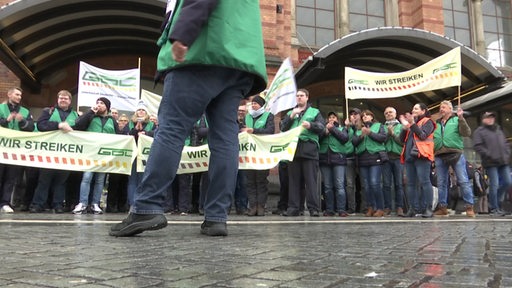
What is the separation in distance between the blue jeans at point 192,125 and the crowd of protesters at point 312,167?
4.40 metres

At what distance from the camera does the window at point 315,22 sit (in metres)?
17.6

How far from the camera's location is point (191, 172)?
28.5ft

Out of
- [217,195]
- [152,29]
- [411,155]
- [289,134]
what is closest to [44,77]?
[152,29]

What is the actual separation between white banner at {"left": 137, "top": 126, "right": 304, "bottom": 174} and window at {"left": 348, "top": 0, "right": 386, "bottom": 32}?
36.5 feet

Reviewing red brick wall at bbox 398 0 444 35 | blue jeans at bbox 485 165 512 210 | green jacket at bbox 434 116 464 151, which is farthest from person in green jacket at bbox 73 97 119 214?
red brick wall at bbox 398 0 444 35

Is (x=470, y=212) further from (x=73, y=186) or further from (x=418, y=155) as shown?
(x=73, y=186)

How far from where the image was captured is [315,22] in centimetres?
1789

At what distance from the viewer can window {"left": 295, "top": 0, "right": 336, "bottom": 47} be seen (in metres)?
17.6

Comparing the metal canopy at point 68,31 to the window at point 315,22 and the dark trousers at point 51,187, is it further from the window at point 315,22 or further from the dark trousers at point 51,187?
the window at point 315,22

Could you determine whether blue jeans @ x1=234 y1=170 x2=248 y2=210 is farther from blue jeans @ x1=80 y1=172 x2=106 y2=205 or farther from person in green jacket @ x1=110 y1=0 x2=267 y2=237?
person in green jacket @ x1=110 y1=0 x2=267 y2=237

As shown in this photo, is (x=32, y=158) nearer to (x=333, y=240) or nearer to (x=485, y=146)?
(x=333, y=240)

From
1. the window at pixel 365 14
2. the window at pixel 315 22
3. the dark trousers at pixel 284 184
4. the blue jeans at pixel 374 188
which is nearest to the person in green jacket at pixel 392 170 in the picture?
the blue jeans at pixel 374 188

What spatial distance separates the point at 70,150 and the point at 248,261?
7.13 m

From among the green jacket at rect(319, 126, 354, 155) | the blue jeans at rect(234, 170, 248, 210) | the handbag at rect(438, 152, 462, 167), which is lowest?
the blue jeans at rect(234, 170, 248, 210)
